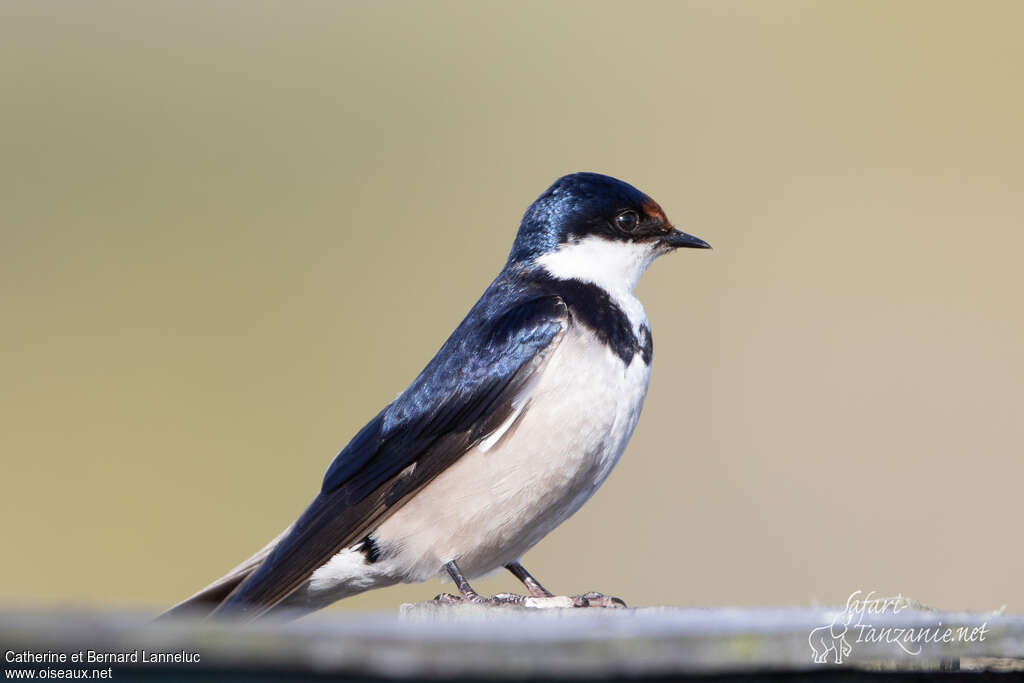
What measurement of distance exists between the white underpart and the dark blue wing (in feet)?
0.11

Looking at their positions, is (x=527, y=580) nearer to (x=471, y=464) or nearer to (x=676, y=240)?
(x=471, y=464)

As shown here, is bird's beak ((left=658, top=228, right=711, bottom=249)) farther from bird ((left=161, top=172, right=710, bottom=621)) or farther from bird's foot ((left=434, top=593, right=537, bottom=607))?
bird's foot ((left=434, top=593, right=537, bottom=607))

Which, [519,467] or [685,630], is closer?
[685,630]

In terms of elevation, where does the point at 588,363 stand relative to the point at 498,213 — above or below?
below

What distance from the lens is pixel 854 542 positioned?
582 cm

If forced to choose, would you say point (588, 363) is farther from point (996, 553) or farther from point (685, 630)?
point (996, 553)

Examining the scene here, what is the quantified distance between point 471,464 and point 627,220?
2.71 ft

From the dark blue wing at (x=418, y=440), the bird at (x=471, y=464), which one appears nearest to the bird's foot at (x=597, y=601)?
the bird at (x=471, y=464)

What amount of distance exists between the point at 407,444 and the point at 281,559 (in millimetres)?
361

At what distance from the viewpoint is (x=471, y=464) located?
264 cm

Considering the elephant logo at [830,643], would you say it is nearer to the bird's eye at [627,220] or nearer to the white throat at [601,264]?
the white throat at [601,264]

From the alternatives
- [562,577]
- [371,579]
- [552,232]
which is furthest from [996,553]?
[371,579]

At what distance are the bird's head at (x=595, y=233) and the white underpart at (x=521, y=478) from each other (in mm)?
340

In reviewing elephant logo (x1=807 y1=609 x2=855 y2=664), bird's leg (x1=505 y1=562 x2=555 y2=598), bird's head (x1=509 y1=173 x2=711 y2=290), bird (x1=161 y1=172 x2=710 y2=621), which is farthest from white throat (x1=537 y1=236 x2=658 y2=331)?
elephant logo (x1=807 y1=609 x2=855 y2=664)
